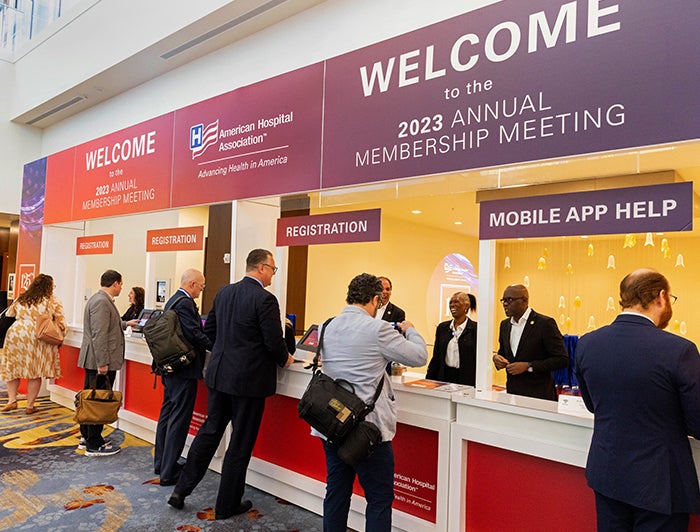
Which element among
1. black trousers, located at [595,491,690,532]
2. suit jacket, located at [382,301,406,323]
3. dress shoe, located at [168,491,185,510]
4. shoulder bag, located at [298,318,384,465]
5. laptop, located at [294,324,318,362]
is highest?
suit jacket, located at [382,301,406,323]

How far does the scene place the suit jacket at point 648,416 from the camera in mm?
1732

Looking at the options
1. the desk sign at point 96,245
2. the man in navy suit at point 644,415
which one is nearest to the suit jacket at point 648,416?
the man in navy suit at point 644,415

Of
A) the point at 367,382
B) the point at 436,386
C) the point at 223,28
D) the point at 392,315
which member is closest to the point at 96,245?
the point at 223,28

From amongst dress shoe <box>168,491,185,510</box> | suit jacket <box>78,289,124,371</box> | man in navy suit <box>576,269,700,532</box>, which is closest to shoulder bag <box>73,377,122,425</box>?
suit jacket <box>78,289,124,371</box>

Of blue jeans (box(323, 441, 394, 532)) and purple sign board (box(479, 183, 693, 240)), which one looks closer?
purple sign board (box(479, 183, 693, 240))

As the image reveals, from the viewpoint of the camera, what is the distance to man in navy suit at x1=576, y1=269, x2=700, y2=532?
1738mm

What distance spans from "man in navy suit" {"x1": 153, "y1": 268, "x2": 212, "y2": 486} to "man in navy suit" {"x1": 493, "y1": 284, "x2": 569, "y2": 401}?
1983mm

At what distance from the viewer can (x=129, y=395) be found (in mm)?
5074

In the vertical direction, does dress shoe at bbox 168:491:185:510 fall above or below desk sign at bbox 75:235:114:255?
below

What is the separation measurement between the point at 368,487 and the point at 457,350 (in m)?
1.69

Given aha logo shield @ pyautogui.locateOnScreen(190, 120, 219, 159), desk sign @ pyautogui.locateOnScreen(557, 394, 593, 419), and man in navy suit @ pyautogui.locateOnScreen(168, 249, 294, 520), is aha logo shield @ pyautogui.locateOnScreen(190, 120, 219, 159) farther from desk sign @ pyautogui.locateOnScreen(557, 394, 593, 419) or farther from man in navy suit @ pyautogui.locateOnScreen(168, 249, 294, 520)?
desk sign @ pyautogui.locateOnScreen(557, 394, 593, 419)

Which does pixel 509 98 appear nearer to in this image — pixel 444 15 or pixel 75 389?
pixel 444 15

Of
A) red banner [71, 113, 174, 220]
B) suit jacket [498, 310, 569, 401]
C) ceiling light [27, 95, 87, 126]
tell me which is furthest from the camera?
ceiling light [27, 95, 87, 126]

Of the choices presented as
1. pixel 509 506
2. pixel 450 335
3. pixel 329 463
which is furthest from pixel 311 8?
pixel 509 506
